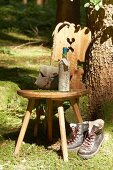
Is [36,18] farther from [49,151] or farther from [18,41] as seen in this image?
[49,151]

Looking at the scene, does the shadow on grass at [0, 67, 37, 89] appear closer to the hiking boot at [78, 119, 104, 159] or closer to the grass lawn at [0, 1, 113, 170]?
the grass lawn at [0, 1, 113, 170]

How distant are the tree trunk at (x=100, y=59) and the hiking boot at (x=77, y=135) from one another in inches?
23.6

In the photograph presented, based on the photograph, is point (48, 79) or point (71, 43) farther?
point (71, 43)

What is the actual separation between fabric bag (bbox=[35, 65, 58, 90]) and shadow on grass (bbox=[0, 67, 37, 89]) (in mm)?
2221

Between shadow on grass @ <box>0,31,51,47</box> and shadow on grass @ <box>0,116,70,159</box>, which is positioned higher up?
shadow on grass @ <box>0,116,70,159</box>

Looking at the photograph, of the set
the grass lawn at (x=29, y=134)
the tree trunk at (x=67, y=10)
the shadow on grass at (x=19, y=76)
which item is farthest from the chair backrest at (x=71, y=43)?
the tree trunk at (x=67, y=10)

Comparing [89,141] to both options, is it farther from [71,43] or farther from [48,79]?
[71,43]

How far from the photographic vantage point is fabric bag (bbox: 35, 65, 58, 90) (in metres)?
4.77

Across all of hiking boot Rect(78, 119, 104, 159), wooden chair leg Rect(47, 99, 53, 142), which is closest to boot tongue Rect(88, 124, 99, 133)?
hiking boot Rect(78, 119, 104, 159)

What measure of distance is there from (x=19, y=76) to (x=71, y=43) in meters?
3.28

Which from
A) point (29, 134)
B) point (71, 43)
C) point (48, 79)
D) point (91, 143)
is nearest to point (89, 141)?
point (91, 143)

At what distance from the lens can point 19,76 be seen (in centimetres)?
823

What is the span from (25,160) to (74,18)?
7277 mm

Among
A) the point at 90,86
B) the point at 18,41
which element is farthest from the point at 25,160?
the point at 18,41
